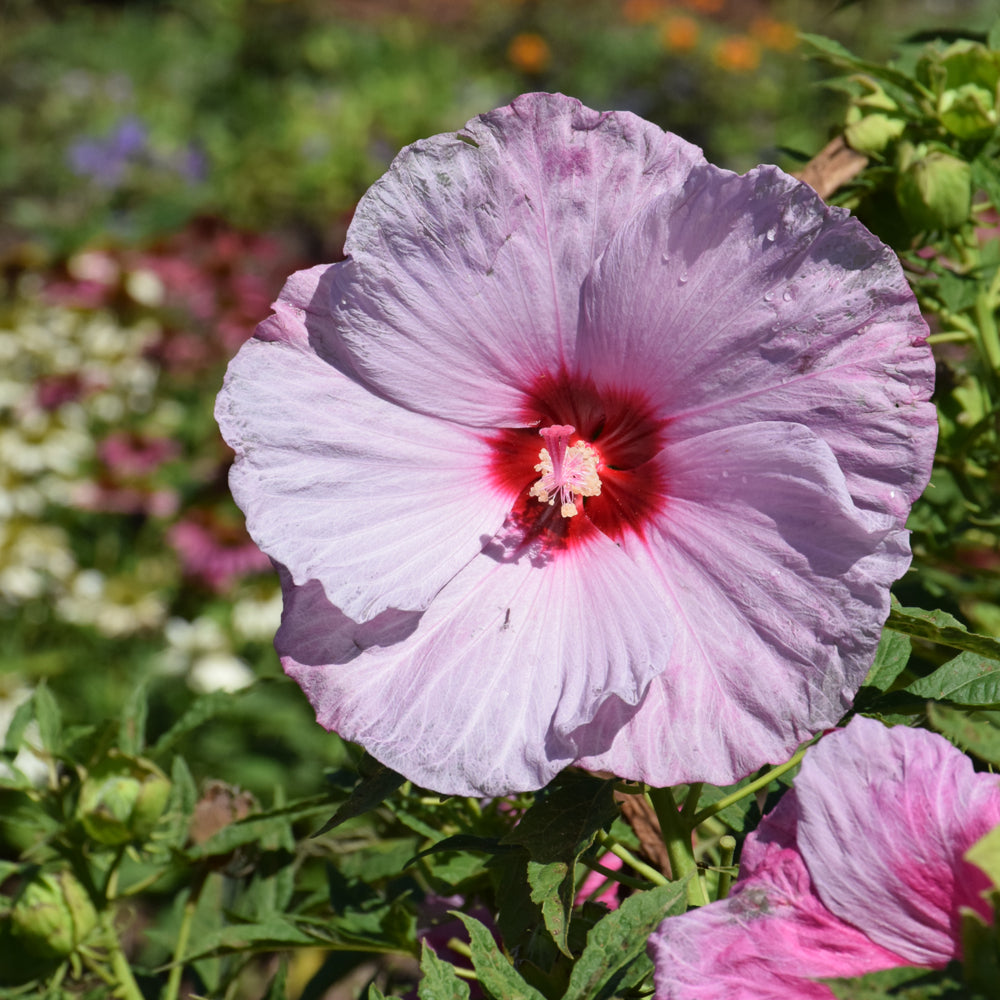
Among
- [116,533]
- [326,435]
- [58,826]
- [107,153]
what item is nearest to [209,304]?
[116,533]

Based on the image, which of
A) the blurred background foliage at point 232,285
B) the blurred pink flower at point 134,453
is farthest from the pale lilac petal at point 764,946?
the blurred pink flower at point 134,453

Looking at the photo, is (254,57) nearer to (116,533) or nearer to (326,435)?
(116,533)

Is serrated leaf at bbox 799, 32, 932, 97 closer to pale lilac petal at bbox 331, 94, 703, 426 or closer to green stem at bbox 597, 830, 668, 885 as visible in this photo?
pale lilac petal at bbox 331, 94, 703, 426

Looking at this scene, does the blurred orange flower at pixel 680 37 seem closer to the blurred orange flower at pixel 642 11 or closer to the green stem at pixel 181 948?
the blurred orange flower at pixel 642 11

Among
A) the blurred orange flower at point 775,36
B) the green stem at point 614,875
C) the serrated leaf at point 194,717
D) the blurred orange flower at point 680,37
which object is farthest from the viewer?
the blurred orange flower at point 775,36

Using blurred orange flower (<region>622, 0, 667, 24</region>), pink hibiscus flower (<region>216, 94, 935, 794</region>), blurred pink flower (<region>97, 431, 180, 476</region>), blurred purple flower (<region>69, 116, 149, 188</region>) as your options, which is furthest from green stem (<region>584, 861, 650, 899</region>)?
blurred orange flower (<region>622, 0, 667, 24</region>)
